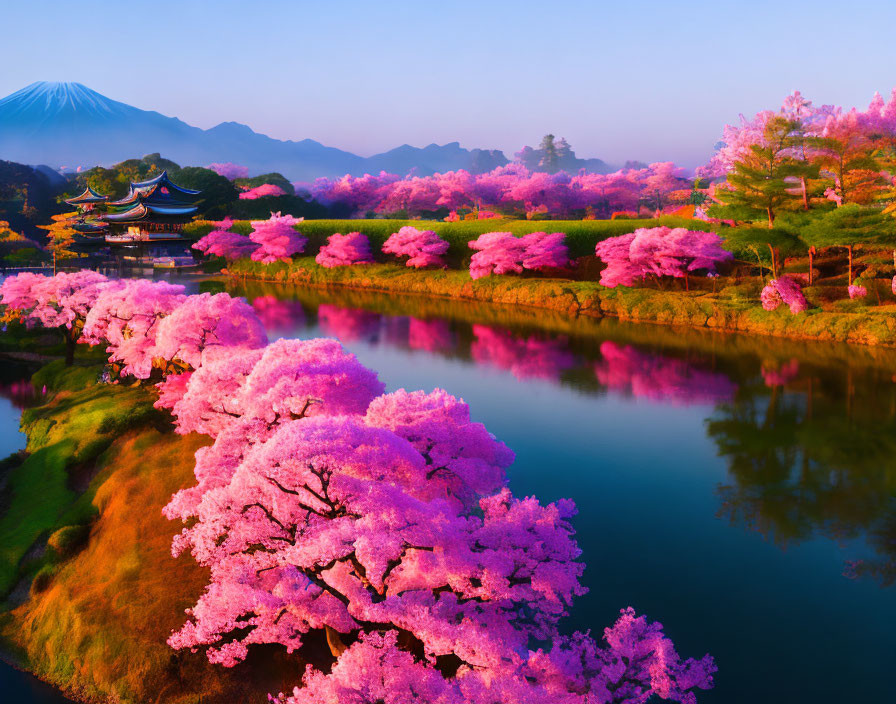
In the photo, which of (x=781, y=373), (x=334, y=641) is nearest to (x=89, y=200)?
(x=781, y=373)

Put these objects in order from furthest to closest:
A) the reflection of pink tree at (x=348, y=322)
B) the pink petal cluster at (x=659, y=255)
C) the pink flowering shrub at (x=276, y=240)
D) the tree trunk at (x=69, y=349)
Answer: the pink flowering shrub at (x=276, y=240) < the pink petal cluster at (x=659, y=255) < the reflection of pink tree at (x=348, y=322) < the tree trunk at (x=69, y=349)

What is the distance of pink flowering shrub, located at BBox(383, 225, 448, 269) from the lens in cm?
5922

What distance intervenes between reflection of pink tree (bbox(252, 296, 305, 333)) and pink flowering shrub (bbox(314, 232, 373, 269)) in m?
11.8

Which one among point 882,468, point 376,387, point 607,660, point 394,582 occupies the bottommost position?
point 882,468

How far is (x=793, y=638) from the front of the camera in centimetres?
1100

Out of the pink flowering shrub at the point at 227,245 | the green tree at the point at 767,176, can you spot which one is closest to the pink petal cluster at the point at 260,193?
the pink flowering shrub at the point at 227,245

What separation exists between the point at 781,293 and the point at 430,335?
64.1 ft

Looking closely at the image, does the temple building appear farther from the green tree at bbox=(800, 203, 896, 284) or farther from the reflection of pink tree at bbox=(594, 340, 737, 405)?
the green tree at bbox=(800, 203, 896, 284)

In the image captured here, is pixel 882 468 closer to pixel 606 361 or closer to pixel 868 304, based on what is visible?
pixel 606 361

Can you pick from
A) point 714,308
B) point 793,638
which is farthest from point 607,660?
point 714,308

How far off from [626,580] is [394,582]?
5809 millimetres

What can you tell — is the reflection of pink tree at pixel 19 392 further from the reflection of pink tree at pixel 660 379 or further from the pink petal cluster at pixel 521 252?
the pink petal cluster at pixel 521 252

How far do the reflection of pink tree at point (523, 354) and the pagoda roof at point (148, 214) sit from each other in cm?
4946

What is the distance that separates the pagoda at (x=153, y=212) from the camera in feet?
236
